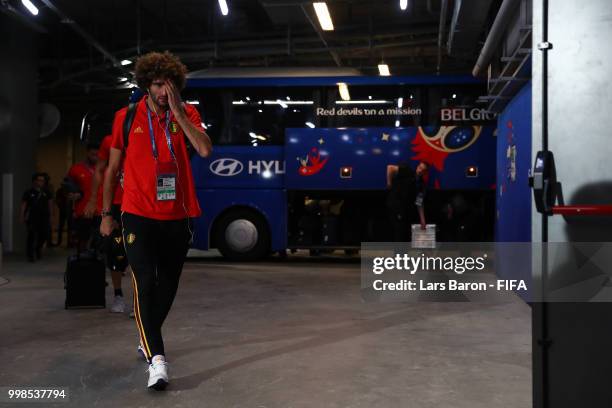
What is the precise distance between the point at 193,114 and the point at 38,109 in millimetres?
15359

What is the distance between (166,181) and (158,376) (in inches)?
45.6

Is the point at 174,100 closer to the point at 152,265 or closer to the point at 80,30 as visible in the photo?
the point at 152,265

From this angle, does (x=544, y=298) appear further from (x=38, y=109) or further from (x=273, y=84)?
(x=38, y=109)

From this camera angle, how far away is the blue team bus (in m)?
13.4

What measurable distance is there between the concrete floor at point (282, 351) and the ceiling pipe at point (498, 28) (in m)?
3.12

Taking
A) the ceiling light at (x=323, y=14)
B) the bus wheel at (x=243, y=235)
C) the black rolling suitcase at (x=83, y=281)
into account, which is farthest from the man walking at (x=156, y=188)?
the bus wheel at (x=243, y=235)

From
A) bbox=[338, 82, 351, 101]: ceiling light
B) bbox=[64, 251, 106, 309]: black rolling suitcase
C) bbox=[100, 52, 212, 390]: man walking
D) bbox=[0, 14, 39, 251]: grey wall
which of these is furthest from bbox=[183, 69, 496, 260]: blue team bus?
bbox=[100, 52, 212, 390]: man walking

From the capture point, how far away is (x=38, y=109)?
19.0 m

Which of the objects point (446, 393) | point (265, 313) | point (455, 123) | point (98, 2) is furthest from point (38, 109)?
point (446, 393)

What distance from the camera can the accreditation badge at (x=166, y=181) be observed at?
468 centimetres

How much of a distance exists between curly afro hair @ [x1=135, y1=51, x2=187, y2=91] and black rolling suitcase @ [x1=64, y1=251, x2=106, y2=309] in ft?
11.5

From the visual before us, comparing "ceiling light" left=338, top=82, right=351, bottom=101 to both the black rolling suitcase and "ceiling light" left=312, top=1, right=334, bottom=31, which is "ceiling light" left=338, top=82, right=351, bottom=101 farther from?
the black rolling suitcase

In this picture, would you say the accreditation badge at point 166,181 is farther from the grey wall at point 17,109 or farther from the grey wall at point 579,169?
the grey wall at point 17,109

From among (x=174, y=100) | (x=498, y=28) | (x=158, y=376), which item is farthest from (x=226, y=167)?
(x=158, y=376)
